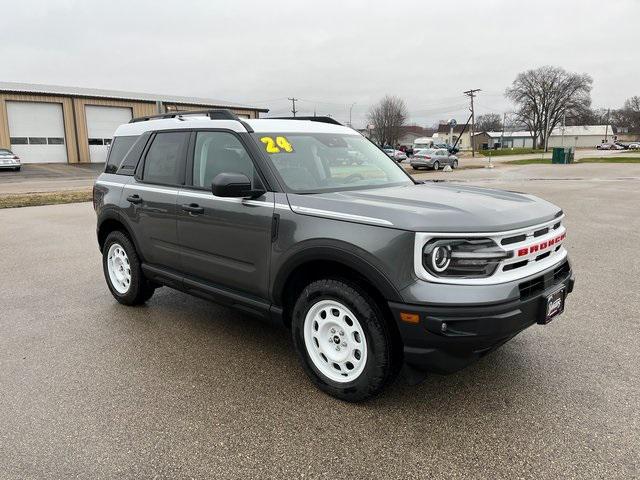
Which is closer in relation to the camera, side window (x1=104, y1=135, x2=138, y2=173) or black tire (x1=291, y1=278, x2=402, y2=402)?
black tire (x1=291, y1=278, x2=402, y2=402)

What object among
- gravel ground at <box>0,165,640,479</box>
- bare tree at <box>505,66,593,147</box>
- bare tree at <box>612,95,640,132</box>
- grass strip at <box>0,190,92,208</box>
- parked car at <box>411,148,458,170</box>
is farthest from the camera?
bare tree at <box>612,95,640,132</box>

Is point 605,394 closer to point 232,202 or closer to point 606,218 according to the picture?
point 232,202

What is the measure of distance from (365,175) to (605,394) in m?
2.35

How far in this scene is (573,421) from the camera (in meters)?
2.97

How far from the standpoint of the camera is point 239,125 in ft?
12.8

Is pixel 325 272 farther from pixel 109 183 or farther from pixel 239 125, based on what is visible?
pixel 109 183

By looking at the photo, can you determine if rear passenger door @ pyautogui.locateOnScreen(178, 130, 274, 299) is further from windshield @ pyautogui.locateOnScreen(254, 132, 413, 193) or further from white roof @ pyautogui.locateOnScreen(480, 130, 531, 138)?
white roof @ pyautogui.locateOnScreen(480, 130, 531, 138)

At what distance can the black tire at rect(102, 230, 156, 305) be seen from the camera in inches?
195

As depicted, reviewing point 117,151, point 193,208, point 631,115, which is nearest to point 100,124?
point 117,151

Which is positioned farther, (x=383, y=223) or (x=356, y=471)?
(x=383, y=223)

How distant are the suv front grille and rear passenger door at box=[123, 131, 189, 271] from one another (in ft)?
9.35

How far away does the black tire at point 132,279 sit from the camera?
4.95m

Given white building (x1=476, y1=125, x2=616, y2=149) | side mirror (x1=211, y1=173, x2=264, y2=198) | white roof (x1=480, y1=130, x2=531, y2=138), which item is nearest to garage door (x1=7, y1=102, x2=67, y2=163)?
side mirror (x1=211, y1=173, x2=264, y2=198)

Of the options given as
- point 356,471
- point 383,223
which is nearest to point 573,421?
point 356,471
